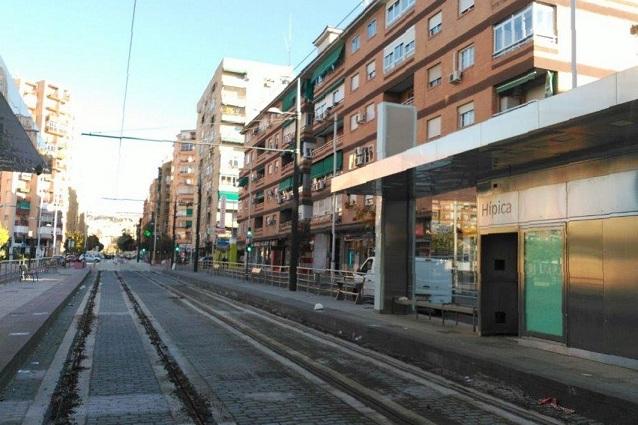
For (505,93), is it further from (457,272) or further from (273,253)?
(273,253)

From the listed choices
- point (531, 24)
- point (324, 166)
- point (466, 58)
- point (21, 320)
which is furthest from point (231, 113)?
point (21, 320)

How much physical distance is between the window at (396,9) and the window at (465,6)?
557cm

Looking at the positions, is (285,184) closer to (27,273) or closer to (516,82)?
(27,273)

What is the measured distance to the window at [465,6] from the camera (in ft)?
101

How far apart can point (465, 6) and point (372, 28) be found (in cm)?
1240

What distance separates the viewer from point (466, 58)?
102 ft

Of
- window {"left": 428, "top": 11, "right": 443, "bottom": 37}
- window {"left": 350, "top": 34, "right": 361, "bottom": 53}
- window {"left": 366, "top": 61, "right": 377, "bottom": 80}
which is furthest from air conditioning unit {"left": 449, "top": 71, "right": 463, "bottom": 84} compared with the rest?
window {"left": 350, "top": 34, "right": 361, "bottom": 53}

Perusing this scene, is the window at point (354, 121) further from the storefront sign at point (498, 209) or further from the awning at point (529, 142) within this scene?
the storefront sign at point (498, 209)

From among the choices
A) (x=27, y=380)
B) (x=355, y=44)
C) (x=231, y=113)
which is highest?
(x=231, y=113)

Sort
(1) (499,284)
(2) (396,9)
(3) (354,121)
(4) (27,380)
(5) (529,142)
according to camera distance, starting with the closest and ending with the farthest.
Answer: (4) (27,380) < (5) (529,142) < (1) (499,284) < (2) (396,9) < (3) (354,121)

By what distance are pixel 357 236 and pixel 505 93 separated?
690 inches

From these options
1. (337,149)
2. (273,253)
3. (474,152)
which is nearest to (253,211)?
(273,253)

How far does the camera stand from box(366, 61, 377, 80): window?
4202cm

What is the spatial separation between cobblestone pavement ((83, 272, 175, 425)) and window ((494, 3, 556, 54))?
71.1 ft
